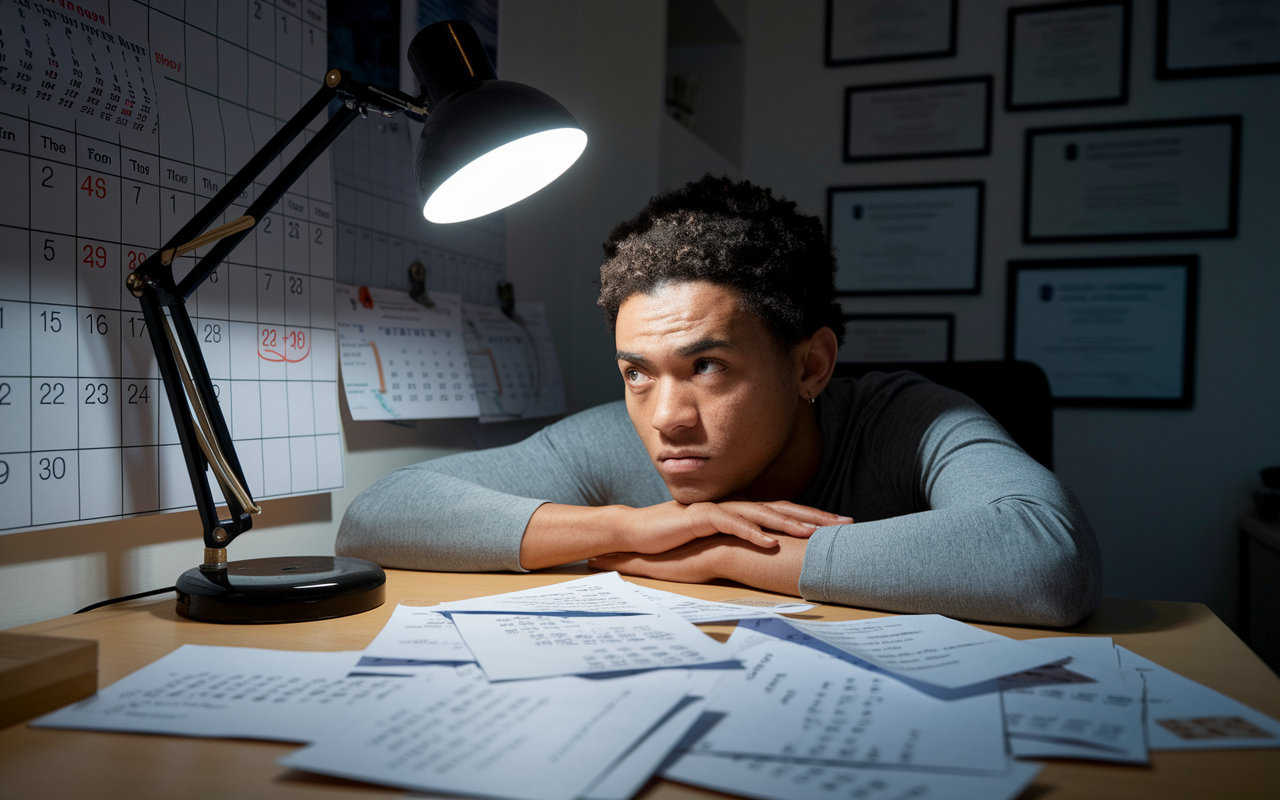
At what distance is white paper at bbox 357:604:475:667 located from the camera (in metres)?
0.58

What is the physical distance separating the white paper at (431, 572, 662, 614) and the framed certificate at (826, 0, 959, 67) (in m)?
1.91

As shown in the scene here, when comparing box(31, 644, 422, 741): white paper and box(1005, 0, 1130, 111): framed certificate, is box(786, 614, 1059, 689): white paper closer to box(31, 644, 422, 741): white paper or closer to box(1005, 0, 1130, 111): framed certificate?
box(31, 644, 422, 741): white paper

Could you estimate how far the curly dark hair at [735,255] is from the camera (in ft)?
3.30

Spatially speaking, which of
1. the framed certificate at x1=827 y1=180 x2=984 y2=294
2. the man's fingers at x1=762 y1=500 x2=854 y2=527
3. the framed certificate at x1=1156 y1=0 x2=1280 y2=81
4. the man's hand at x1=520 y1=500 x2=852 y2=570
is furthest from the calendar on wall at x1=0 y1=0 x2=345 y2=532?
the framed certificate at x1=1156 y1=0 x2=1280 y2=81

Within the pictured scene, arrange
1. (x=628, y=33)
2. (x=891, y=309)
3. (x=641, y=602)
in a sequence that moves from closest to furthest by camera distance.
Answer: (x=641, y=602)
(x=628, y=33)
(x=891, y=309)

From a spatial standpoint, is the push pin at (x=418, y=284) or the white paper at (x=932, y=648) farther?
the push pin at (x=418, y=284)

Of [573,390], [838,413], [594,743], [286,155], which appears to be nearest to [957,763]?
[594,743]

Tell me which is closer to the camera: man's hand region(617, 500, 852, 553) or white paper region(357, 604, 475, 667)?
white paper region(357, 604, 475, 667)

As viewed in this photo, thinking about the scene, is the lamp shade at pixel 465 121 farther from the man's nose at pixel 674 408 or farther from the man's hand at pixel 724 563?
the man's hand at pixel 724 563

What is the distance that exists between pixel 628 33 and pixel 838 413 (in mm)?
1033

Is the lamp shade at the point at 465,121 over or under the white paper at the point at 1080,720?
over

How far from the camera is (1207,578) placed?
6.50 feet

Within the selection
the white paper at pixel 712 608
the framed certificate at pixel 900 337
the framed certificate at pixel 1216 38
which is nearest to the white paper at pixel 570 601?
the white paper at pixel 712 608

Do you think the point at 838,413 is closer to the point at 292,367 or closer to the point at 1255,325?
the point at 292,367
